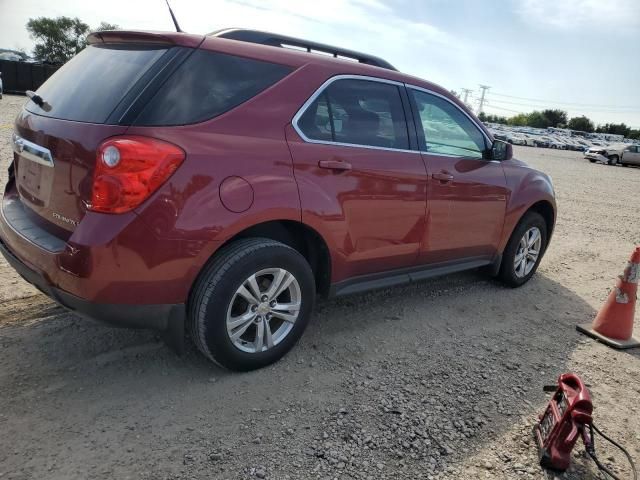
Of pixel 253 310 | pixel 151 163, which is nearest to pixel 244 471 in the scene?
pixel 253 310

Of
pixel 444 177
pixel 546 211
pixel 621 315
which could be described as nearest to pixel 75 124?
pixel 444 177

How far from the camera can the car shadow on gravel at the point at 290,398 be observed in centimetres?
239

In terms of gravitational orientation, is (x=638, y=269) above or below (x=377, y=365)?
above

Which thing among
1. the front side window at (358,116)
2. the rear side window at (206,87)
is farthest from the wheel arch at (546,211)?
the rear side window at (206,87)

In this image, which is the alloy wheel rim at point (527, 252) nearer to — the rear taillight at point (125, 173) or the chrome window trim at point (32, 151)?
the rear taillight at point (125, 173)

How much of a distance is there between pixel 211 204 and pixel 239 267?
376 mm

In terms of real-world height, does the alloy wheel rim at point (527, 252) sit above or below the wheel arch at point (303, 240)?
below

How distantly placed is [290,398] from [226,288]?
0.72 meters

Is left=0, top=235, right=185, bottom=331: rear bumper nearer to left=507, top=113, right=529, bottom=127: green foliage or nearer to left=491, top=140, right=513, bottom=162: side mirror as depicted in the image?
left=491, top=140, right=513, bottom=162: side mirror

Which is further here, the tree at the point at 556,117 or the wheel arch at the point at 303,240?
the tree at the point at 556,117

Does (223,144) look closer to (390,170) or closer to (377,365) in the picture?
(390,170)

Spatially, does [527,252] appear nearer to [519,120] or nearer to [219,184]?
[219,184]

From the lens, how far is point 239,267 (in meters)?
2.75

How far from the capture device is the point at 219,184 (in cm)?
261
